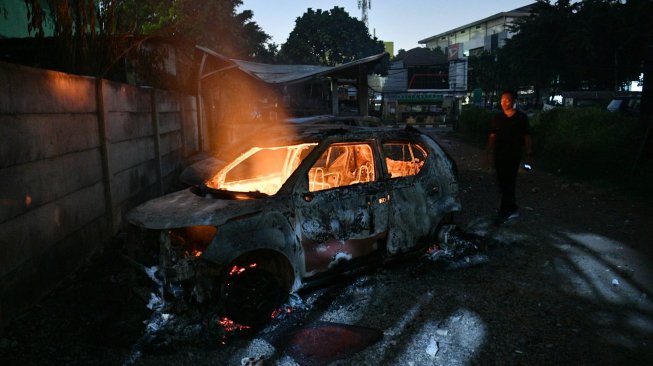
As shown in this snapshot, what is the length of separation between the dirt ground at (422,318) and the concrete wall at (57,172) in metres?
0.31

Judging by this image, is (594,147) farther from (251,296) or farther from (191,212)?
(191,212)

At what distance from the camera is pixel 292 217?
3.86 meters

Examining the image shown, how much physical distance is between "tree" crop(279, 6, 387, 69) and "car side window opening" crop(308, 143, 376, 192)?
141 ft

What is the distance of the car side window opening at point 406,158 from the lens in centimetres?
515

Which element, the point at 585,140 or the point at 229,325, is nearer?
the point at 229,325

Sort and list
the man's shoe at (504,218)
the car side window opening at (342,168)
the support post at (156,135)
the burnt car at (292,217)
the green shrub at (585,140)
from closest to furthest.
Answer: the burnt car at (292,217), the car side window opening at (342,168), the man's shoe at (504,218), the support post at (156,135), the green shrub at (585,140)

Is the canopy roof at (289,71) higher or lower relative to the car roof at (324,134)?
higher

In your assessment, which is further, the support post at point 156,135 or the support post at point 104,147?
the support post at point 156,135

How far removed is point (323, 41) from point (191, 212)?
1834 inches

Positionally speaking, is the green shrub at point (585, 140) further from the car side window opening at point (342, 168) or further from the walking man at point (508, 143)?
the car side window opening at point (342, 168)

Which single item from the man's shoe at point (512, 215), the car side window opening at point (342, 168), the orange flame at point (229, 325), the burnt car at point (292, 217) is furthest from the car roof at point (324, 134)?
the man's shoe at point (512, 215)

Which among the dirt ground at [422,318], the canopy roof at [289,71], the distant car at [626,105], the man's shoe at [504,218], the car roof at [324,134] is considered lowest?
the dirt ground at [422,318]

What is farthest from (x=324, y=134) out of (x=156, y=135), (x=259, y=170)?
(x=156, y=135)

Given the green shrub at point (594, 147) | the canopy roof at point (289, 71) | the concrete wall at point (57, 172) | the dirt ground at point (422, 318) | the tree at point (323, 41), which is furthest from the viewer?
the tree at point (323, 41)
